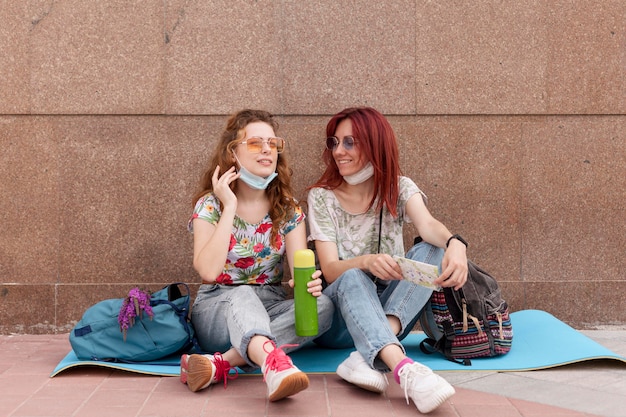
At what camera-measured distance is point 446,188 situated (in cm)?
467

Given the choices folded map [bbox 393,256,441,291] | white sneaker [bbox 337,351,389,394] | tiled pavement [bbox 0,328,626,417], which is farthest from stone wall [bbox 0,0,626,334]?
white sneaker [bbox 337,351,389,394]

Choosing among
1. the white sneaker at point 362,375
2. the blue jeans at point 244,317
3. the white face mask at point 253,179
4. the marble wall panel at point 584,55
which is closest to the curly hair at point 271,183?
the white face mask at point 253,179

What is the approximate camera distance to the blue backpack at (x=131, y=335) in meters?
3.55

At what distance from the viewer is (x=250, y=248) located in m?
3.79

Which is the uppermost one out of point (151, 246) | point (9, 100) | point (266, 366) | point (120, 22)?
point (120, 22)

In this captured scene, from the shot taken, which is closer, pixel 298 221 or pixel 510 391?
pixel 510 391

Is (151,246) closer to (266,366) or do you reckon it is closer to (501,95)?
(266,366)

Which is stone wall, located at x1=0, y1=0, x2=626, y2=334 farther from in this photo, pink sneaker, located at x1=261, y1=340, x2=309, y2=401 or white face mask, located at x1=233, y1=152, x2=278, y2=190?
pink sneaker, located at x1=261, y1=340, x2=309, y2=401

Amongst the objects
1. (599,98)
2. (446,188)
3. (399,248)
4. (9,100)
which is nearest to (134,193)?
(9,100)

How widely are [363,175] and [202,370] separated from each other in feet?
4.90

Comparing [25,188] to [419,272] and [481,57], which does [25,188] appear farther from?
[481,57]

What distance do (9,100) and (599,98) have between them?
155 inches

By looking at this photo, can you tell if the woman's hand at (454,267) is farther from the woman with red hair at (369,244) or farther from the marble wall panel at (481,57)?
the marble wall panel at (481,57)

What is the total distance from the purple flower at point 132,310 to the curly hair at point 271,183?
64cm
